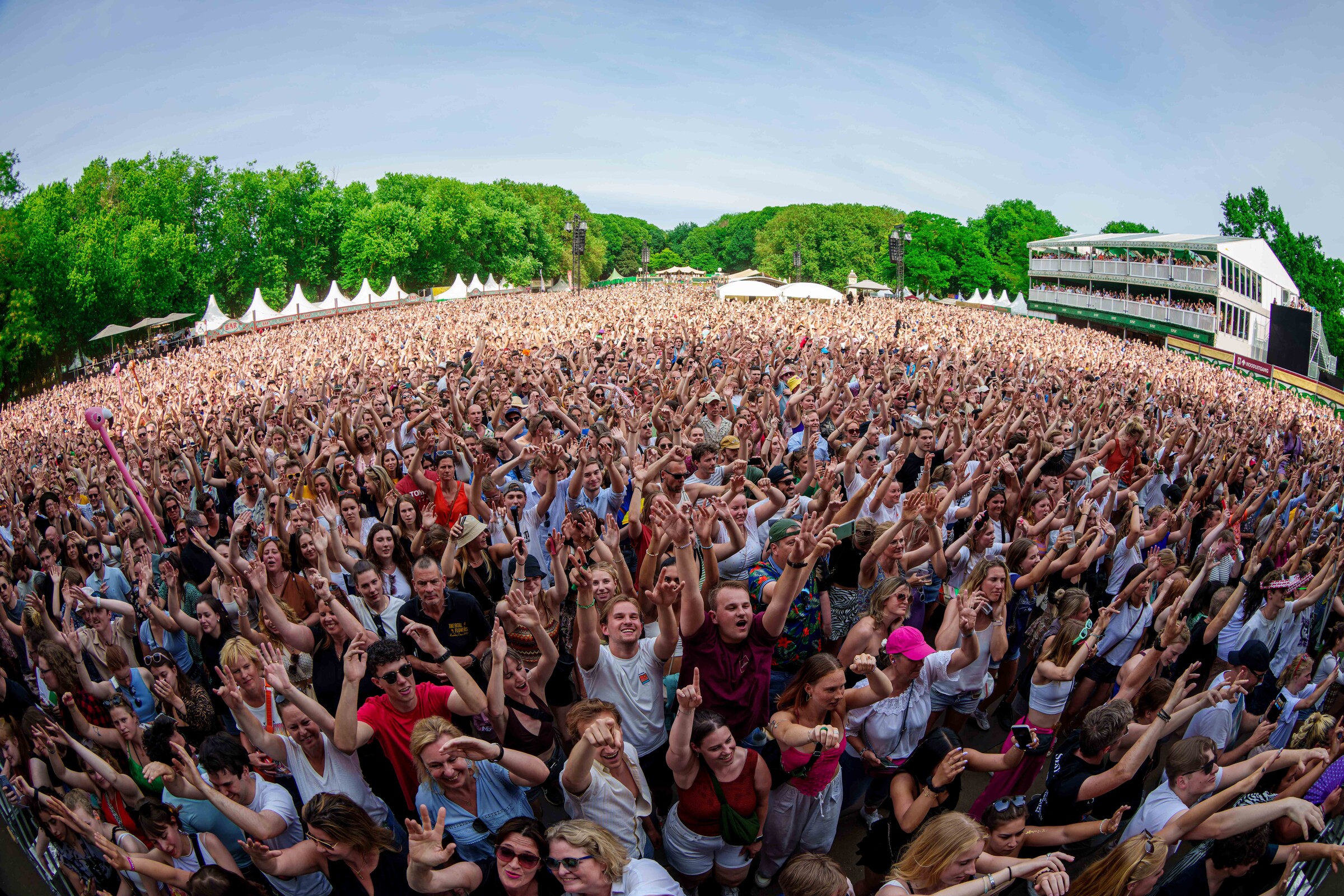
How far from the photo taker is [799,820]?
336cm

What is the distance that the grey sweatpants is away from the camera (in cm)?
329

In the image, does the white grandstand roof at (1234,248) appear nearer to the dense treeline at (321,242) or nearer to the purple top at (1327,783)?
the dense treeline at (321,242)

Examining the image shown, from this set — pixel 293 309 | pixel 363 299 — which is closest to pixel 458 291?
pixel 363 299

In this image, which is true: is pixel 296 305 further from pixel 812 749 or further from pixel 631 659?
pixel 812 749

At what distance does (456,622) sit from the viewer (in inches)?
162

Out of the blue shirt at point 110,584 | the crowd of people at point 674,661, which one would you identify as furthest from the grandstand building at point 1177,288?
the blue shirt at point 110,584

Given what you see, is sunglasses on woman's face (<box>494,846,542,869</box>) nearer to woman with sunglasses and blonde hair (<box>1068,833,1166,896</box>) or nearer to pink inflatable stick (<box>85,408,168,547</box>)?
woman with sunglasses and blonde hair (<box>1068,833,1166,896</box>)

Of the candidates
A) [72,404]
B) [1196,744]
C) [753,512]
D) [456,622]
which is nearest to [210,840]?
[456,622]

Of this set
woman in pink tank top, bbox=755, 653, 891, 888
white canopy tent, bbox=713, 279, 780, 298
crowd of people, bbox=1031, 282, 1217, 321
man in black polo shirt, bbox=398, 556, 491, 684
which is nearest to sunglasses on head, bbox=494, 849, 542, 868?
woman in pink tank top, bbox=755, 653, 891, 888

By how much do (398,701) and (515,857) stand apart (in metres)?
0.95

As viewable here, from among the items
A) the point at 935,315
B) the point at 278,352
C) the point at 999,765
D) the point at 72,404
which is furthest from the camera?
the point at 935,315

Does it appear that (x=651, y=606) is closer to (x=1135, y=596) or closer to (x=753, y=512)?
(x=753, y=512)

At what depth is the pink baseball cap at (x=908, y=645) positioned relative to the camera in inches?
140

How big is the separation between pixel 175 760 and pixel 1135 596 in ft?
15.9
